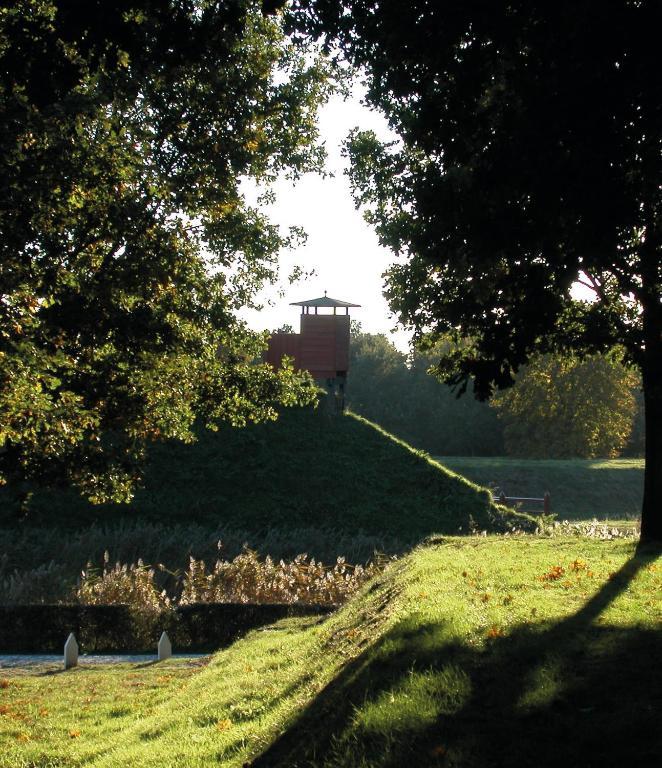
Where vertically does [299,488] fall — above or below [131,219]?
below

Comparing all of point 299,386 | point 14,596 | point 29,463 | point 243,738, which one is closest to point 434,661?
point 243,738

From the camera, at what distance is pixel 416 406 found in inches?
3406

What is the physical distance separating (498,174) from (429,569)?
5.69 meters

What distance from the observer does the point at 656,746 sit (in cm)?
552

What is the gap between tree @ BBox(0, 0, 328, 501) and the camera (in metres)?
9.12

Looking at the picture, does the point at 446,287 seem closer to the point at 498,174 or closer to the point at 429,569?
the point at 429,569

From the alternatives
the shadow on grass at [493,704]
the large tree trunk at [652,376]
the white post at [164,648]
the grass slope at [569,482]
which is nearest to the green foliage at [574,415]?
the grass slope at [569,482]

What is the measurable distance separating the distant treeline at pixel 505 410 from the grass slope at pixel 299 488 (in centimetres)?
2206

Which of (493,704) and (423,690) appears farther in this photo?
(423,690)

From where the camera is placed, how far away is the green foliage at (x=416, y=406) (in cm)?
8200

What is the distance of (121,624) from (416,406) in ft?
228

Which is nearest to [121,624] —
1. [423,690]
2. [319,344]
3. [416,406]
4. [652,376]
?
[652,376]

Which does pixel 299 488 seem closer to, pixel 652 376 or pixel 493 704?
pixel 652 376

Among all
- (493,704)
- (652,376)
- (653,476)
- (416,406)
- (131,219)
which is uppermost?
(416,406)
